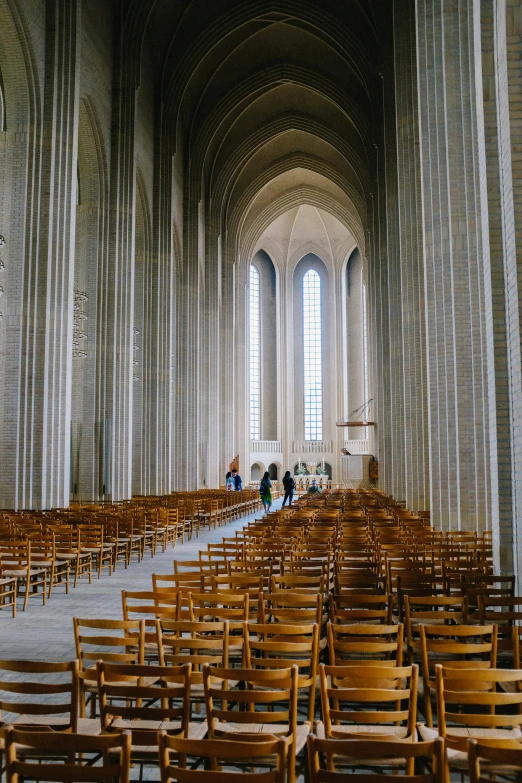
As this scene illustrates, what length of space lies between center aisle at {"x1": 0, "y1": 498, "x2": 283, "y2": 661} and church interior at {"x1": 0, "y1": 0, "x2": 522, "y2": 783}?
63 millimetres

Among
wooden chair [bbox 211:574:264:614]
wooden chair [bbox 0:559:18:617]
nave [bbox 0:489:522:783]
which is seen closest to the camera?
nave [bbox 0:489:522:783]

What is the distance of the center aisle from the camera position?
7.21 metres

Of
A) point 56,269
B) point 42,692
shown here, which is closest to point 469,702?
point 42,692

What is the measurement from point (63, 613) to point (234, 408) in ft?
134

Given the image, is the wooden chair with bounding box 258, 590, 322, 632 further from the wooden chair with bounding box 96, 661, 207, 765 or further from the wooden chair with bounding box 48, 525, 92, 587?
the wooden chair with bounding box 48, 525, 92, 587

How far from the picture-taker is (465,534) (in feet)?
39.6

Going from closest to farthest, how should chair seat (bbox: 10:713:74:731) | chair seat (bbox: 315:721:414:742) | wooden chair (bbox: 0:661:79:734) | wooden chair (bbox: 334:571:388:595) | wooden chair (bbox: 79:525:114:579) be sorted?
1. wooden chair (bbox: 0:661:79:734)
2. chair seat (bbox: 315:721:414:742)
3. chair seat (bbox: 10:713:74:731)
4. wooden chair (bbox: 334:571:388:595)
5. wooden chair (bbox: 79:525:114:579)

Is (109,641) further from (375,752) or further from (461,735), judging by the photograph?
(375,752)

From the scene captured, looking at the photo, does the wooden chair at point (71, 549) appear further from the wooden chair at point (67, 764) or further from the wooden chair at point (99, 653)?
the wooden chair at point (67, 764)

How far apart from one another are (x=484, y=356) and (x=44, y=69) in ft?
45.1

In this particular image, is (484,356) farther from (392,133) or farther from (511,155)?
(392,133)

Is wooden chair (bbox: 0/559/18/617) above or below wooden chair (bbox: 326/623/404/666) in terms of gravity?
below

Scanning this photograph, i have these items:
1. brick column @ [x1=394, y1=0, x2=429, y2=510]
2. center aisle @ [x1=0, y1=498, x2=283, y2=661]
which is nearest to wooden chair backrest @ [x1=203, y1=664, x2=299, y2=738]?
center aisle @ [x1=0, y1=498, x2=283, y2=661]

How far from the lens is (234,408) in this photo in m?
49.9
